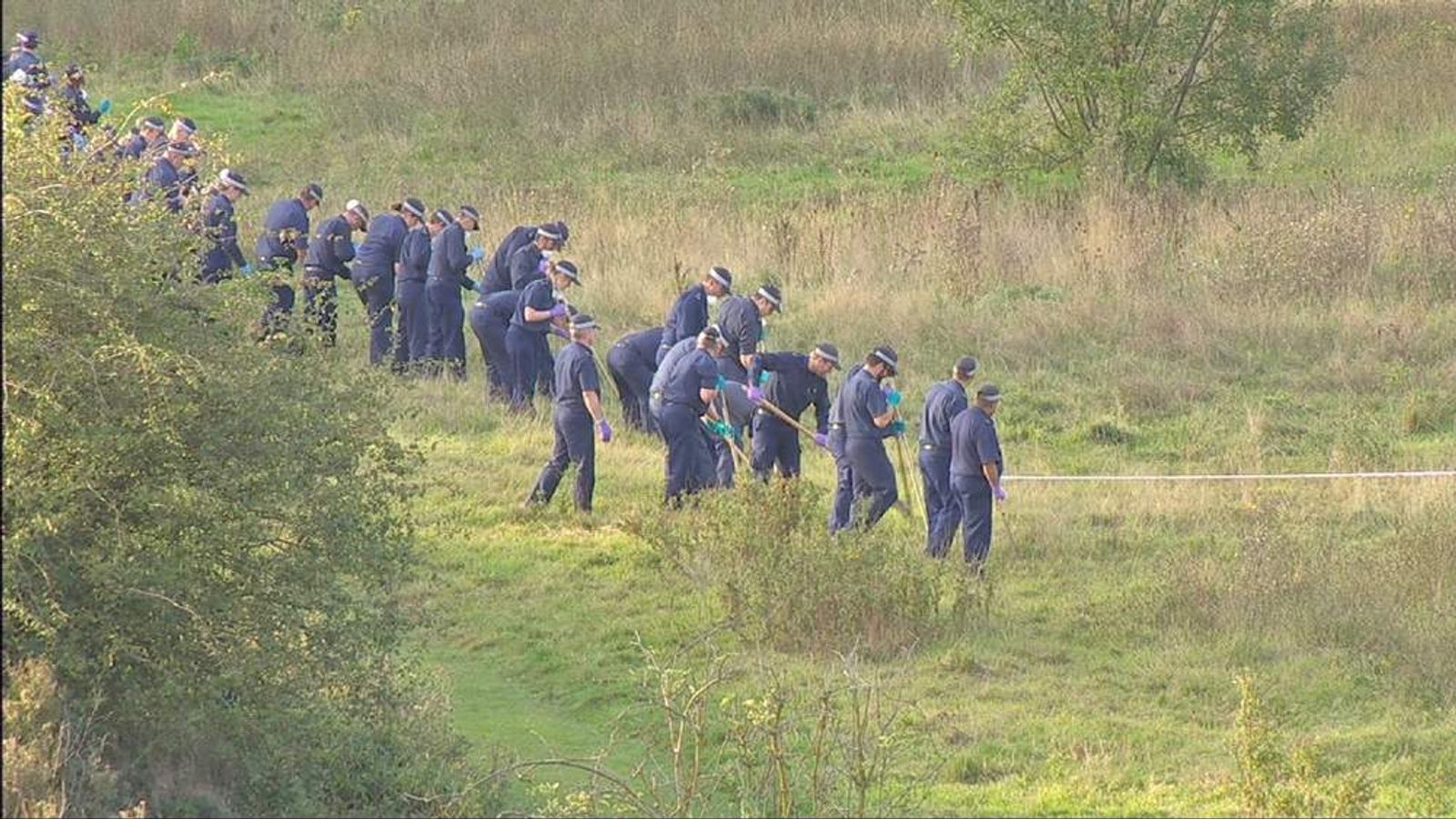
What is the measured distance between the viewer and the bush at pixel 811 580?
1520cm

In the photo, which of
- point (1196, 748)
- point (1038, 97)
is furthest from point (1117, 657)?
point (1038, 97)

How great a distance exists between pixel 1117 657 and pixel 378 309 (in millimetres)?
10677

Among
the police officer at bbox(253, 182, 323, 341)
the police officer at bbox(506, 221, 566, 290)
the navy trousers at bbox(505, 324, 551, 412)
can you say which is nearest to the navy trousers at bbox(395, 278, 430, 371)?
the police officer at bbox(253, 182, 323, 341)

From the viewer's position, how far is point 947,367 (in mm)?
23094

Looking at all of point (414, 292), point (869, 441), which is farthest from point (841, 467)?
point (414, 292)

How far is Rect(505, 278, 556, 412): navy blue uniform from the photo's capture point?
68.5 feet

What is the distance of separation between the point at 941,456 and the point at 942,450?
0.16 ft

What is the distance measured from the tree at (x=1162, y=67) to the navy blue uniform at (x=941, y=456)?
12.0m

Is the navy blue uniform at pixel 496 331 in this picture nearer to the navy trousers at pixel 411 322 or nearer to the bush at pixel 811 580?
the navy trousers at pixel 411 322

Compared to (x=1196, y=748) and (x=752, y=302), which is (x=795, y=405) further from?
(x=1196, y=748)

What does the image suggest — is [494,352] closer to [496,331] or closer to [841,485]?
[496,331]

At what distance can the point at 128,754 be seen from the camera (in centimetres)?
1080

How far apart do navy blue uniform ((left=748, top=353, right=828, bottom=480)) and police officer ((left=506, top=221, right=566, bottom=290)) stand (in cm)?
313

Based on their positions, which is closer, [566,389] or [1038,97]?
[566,389]
